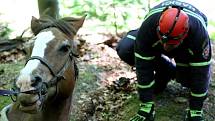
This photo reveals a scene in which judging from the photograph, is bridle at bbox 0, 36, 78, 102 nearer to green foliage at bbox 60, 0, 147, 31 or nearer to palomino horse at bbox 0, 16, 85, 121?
palomino horse at bbox 0, 16, 85, 121

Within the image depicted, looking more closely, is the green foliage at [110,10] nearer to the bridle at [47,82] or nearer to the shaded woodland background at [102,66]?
the shaded woodland background at [102,66]

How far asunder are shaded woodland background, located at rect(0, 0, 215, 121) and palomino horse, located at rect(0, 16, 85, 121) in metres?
0.21

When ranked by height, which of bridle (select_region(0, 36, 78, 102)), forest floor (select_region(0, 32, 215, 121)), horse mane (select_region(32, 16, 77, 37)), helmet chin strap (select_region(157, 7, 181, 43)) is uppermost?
horse mane (select_region(32, 16, 77, 37))

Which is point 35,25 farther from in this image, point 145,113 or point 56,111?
point 145,113

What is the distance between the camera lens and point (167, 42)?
3797 mm

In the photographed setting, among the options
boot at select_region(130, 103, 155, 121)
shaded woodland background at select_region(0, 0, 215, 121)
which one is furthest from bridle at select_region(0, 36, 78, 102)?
boot at select_region(130, 103, 155, 121)

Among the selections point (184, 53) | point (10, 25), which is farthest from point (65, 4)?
point (184, 53)

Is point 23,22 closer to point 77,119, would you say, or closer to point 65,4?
point 65,4

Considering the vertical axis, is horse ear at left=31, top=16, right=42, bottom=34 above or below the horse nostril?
above

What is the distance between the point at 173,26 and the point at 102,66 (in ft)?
7.14

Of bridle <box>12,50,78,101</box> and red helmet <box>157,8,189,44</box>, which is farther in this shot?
red helmet <box>157,8,189,44</box>

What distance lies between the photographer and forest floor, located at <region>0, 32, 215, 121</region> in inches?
186

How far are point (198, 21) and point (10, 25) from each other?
4439mm

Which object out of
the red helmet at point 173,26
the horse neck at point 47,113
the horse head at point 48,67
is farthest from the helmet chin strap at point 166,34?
the horse neck at point 47,113
